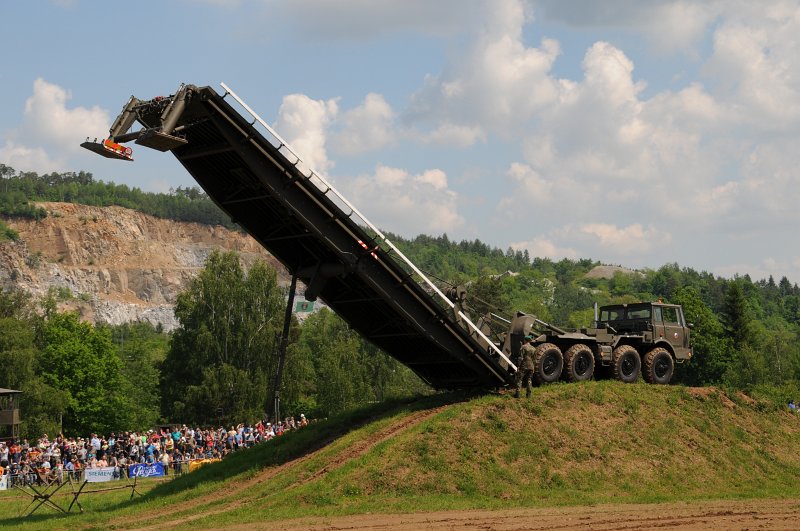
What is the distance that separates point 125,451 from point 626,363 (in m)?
22.3

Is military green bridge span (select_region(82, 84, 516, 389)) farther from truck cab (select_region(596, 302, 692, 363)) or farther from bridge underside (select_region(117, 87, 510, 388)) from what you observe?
truck cab (select_region(596, 302, 692, 363))

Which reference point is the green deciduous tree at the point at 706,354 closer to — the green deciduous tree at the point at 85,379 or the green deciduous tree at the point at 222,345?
the green deciduous tree at the point at 222,345

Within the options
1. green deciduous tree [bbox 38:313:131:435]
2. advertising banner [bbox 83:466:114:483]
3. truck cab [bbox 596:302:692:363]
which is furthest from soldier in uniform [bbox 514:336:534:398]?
green deciduous tree [bbox 38:313:131:435]

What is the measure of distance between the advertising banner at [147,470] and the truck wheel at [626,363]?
1895 cm

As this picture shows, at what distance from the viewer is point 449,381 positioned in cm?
2756

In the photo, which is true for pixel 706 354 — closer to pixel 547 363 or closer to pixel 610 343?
pixel 610 343

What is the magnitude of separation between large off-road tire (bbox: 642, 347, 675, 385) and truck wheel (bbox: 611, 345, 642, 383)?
14.4 inches

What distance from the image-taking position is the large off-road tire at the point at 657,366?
97.8 ft

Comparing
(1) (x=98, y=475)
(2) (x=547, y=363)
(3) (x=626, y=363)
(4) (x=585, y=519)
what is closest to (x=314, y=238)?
(2) (x=547, y=363)

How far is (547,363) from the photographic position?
27000mm

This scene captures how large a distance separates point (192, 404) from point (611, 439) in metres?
47.5

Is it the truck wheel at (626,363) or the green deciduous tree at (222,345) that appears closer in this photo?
the truck wheel at (626,363)

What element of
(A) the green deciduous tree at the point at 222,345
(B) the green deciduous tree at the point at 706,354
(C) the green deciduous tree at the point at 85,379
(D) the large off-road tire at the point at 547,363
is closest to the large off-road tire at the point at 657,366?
(D) the large off-road tire at the point at 547,363

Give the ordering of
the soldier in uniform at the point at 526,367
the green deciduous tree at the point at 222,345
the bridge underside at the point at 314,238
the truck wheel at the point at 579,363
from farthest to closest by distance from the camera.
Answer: the green deciduous tree at the point at 222,345
the truck wheel at the point at 579,363
the soldier in uniform at the point at 526,367
the bridge underside at the point at 314,238
